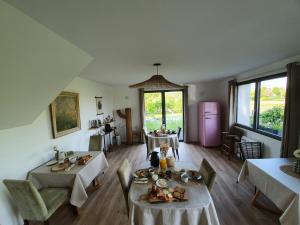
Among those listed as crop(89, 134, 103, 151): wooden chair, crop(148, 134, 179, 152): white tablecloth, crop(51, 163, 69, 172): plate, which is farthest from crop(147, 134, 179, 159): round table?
crop(51, 163, 69, 172): plate

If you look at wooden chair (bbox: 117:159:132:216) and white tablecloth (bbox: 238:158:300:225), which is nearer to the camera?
white tablecloth (bbox: 238:158:300:225)

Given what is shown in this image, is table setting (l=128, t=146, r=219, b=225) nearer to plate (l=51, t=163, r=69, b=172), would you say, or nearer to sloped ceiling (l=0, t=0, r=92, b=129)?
plate (l=51, t=163, r=69, b=172)

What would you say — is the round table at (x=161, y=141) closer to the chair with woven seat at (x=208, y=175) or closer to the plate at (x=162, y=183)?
the chair with woven seat at (x=208, y=175)

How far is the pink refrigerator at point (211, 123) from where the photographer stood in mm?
5047

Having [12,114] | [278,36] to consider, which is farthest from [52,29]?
[278,36]

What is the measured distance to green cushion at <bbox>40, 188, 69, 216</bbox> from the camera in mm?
1914

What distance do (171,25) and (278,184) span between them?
Result: 86.8 inches

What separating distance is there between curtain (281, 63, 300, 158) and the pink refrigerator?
8.04 feet

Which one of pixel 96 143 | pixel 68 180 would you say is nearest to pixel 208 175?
pixel 68 180

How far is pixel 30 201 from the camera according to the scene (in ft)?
5.72

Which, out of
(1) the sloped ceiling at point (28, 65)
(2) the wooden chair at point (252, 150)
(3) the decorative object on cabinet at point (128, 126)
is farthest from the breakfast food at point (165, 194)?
(3) the decorative object on cabinet at point (128, 126)

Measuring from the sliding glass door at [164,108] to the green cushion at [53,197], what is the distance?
4.14 m

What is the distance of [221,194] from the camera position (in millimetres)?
2652

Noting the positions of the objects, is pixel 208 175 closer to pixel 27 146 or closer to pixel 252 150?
pixel 252 150
